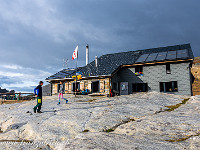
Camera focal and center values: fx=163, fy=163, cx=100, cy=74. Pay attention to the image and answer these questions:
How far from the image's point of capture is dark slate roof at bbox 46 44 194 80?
22.4m

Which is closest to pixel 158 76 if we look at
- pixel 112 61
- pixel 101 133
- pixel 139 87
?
pixel 139 87

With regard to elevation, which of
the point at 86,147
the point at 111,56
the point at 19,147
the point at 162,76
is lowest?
the point at 19,147

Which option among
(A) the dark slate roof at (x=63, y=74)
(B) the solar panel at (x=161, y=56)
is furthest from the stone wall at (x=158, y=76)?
(A) the dark slate roof at (x=63, y=74)

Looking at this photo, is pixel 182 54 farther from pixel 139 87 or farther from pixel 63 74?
pixel 63 74

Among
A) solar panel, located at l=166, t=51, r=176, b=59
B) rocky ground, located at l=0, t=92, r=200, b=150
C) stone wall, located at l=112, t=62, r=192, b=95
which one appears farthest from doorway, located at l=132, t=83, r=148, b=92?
rocky ground, located at l=0, t=92, r=200, b=150

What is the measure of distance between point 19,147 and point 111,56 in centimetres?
2393

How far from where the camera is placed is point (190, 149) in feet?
14.8

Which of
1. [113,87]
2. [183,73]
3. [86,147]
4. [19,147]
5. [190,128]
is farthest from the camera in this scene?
[113,87]

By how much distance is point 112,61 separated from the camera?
1006 inches

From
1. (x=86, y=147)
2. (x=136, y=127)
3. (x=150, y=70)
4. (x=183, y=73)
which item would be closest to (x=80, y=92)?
(x=150, y=70)

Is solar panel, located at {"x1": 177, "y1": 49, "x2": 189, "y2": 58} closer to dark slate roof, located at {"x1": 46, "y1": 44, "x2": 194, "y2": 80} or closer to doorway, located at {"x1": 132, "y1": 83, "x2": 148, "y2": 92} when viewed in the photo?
dark slate roof, located at {"x1": 46, "y1": 44, "x2": 194, "y2": 80}

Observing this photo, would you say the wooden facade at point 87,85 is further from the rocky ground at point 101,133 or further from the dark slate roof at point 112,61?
the rocky ground at point 101,133

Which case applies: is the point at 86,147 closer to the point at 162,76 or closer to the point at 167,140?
the point at 167,140

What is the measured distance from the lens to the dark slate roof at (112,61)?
2238cm
